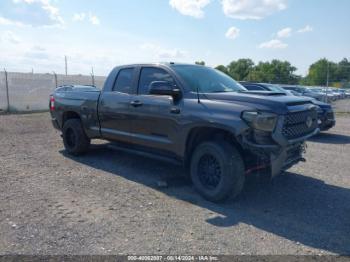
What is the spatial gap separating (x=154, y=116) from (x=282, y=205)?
2.35 meters

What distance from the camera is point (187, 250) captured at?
383 cm

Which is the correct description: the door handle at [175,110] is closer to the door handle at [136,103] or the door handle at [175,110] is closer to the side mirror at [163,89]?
the side mirror at [163,89]

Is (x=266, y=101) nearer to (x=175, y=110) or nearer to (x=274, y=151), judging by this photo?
(x=274, y=151)

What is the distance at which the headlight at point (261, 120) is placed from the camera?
4785 mm

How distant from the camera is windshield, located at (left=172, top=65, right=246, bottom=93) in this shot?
5.85 metres

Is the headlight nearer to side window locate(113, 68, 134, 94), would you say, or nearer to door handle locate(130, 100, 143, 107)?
door handle locate(130, 100, 143, 107)

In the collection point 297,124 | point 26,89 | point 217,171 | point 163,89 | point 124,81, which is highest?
point 124,81

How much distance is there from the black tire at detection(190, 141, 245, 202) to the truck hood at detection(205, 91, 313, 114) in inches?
24.9

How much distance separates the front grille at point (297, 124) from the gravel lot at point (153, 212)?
0.98 metres

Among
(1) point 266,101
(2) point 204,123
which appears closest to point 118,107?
(2) point 204,123

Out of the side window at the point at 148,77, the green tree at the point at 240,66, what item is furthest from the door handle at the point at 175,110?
the green tree at the point at 240,66

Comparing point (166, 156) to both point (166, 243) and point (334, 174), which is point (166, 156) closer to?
point (166, 243)

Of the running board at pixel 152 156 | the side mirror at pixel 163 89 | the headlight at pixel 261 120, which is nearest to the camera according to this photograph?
the headlight at pixel 261 120

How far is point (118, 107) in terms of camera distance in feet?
22.2
